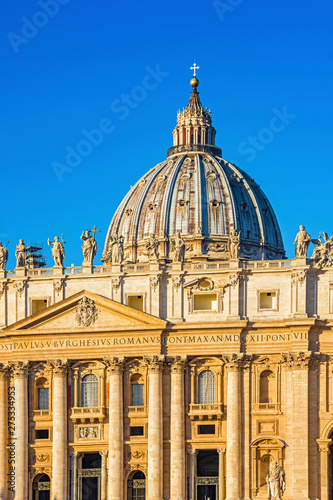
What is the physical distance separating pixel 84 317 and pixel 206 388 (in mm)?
10491

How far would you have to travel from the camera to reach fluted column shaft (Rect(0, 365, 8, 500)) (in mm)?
97062

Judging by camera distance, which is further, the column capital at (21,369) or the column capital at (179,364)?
the column capital at (21,369)

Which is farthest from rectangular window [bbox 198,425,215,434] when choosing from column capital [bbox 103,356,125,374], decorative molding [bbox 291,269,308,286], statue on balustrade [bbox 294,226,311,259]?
statue on balustrade [bbox 294,226,311,259]

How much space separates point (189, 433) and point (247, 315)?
9.53 m

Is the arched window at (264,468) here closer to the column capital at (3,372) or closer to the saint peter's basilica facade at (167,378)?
the saint peter's basilica facade at (167,378)

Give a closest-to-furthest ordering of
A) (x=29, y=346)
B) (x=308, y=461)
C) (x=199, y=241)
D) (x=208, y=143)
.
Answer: (x=308, y=461) < (x=29, y=346) < (x=199, y=241) < (x=208, y=143)

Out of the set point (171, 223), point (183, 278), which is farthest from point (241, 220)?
point (183, 278)

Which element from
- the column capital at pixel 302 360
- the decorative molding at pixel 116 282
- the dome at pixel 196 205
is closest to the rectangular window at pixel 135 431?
the decorative molding at pixel 116 282

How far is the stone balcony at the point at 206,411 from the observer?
94625 millimetres

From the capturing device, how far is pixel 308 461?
3647 inches

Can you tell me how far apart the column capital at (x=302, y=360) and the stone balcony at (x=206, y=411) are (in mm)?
5992

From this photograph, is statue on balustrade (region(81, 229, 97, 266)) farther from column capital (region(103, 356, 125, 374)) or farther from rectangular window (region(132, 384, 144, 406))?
rectangular window (region(132, 384, 144, 406))

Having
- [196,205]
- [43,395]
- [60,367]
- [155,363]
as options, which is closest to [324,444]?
[155,363]

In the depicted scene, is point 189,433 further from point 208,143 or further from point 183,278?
point 208,143
